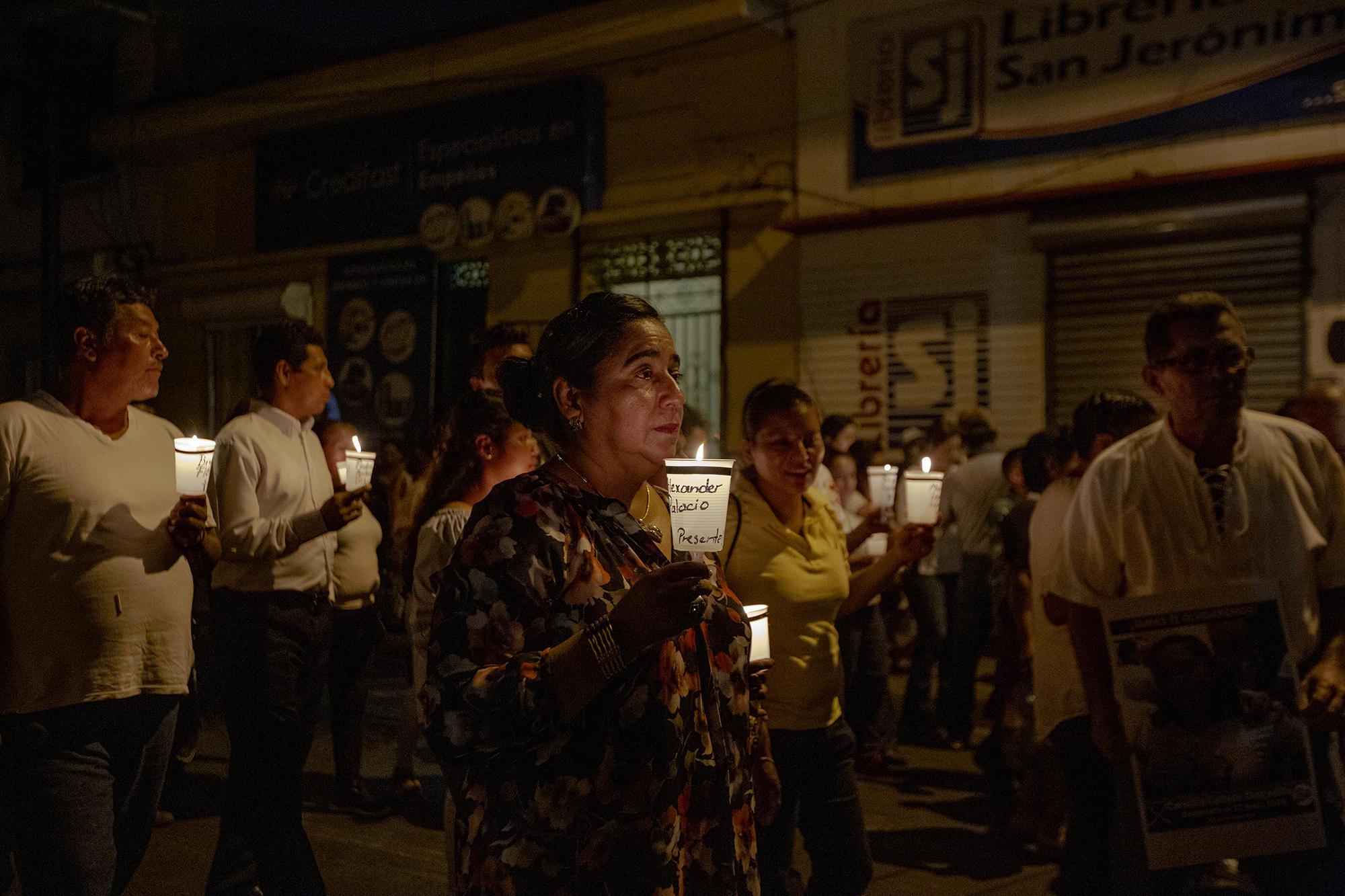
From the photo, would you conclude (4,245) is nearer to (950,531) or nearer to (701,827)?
(950,531)

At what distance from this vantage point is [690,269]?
1555 cm

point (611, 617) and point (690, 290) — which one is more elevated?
point (690, 290)

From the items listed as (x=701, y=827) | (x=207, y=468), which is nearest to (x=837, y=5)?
(x=207, y=468)

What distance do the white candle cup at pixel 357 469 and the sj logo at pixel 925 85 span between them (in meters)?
9.94

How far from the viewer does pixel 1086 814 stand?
4242mm

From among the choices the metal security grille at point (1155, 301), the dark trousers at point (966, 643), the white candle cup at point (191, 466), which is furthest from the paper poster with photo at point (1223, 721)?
the metal security grille at point (1155, 301)

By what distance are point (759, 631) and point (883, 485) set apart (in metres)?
2.53

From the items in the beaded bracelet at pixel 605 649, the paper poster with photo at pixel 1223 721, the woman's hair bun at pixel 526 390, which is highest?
the woman's hair bun at pixel 526 390

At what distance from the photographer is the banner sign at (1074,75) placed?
11250 millimetres

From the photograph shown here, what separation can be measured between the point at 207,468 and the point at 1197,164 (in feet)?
34.7

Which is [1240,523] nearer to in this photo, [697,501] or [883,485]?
[697,501]

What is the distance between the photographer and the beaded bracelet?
2082 mm

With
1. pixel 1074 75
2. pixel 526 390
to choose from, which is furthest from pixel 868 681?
pixel 1074 75

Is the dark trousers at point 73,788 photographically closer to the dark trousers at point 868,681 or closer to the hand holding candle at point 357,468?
the hand holding candle at point 357,468
